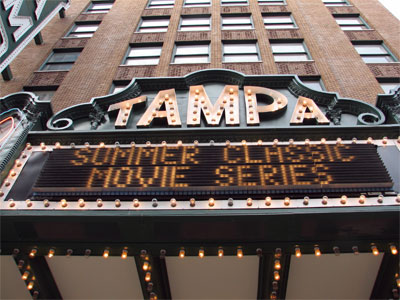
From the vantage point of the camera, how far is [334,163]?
28.7 feet

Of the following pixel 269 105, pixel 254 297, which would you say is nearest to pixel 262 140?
pixel 269 105

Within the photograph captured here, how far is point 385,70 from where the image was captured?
57.6 feet

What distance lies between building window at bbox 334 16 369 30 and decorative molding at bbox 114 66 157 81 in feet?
44.0

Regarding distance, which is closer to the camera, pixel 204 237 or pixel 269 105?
pixel 204 237

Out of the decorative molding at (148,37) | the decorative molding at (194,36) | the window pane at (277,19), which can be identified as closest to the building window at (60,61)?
the decorative molding at (148,37)

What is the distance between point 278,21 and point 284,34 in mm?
2839

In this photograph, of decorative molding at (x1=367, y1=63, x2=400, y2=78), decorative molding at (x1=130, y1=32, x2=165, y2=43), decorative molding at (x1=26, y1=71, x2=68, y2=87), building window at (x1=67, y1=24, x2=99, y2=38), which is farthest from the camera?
building window at (x1=67, y1=24, x2=99, y2=38)

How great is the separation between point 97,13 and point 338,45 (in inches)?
666

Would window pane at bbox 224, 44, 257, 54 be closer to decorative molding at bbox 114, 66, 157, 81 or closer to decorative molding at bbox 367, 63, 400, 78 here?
decorative molding at bbox 114, 66, 157, 81

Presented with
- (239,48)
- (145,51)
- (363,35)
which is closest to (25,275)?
(145,51)

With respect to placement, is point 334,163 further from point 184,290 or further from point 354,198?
point 184,290

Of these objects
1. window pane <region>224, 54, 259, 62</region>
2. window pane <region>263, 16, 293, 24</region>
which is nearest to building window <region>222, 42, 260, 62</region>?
window pane <region>224, 54, 259, 62</region>

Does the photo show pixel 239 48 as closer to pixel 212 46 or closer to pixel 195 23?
pixel 212 46

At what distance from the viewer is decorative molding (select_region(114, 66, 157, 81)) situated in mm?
17906
